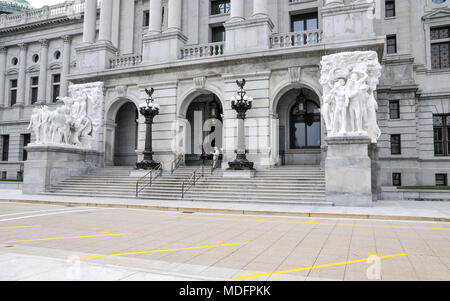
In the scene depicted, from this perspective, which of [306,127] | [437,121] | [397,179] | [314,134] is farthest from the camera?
[437,121]

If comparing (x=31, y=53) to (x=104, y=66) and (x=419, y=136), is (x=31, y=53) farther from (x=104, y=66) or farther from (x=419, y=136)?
(x=419, y=136)

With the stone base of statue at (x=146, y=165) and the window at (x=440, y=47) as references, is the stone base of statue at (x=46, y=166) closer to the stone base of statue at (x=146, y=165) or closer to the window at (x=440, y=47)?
the stone base of statue at (x=146, y=165)

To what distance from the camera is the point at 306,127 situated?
2409 cm

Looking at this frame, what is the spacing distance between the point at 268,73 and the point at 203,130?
7.64 m

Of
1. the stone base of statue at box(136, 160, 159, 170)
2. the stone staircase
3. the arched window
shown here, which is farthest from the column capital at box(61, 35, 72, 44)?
the arched window

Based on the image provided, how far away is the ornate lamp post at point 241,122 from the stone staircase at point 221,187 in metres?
0.85

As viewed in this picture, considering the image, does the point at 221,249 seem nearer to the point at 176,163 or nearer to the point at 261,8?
the point at 176,163

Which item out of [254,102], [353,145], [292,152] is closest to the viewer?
[353,145]

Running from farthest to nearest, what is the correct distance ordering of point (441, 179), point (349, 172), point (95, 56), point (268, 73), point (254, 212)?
point (95, 56) < point (441, 179) < point (268, 73) < point (349, 172) < point (254, 212)

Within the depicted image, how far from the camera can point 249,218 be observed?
1196 centimetres

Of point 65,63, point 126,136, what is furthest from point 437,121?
point 65,63

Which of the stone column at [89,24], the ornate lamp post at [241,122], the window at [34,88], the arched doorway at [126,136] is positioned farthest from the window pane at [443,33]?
the window at [34,88]
